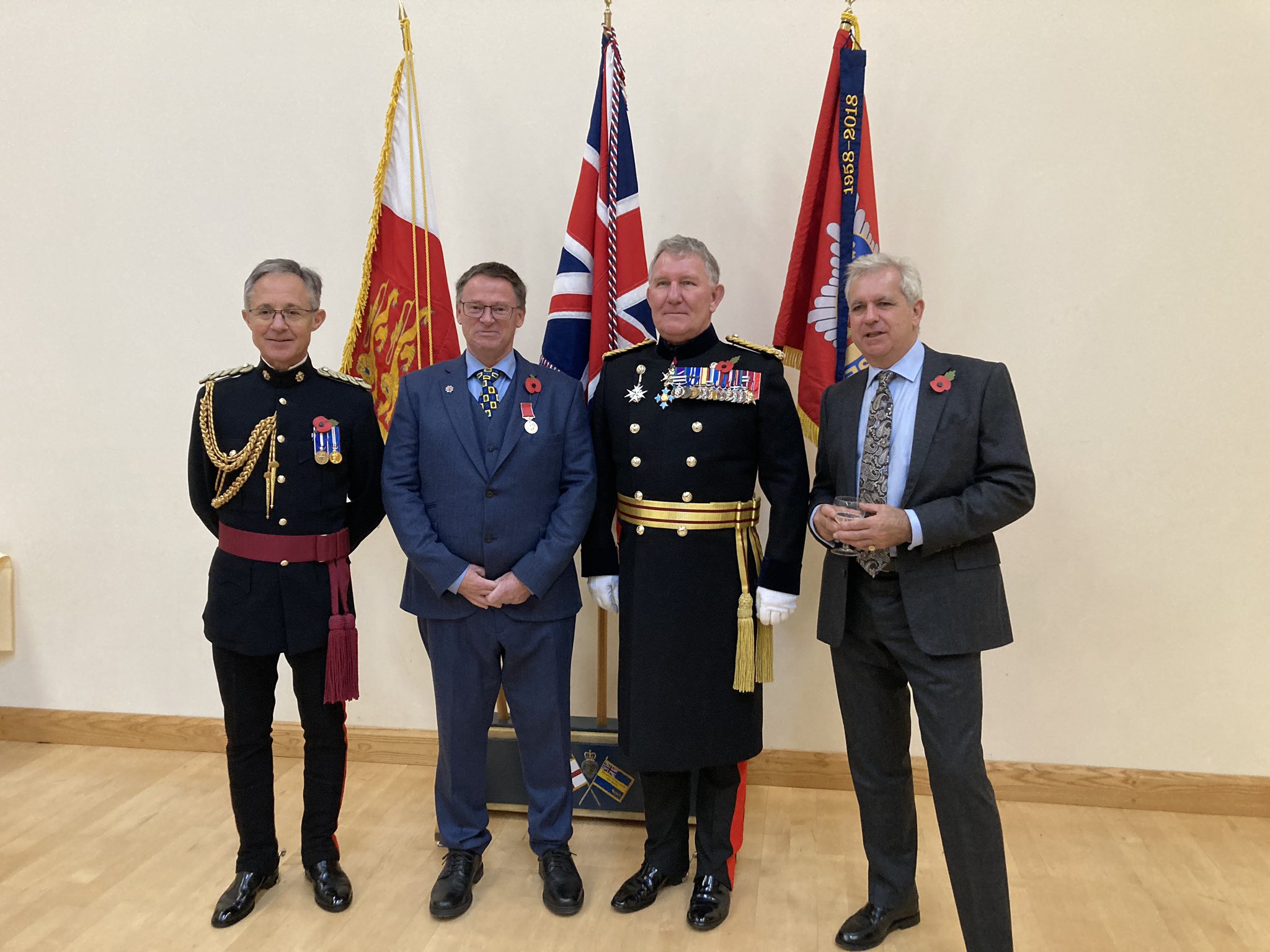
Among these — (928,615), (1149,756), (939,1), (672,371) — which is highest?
(939,1)

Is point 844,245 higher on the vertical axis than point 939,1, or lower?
lower

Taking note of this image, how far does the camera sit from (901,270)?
2.01m

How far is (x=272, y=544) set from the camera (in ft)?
7.43

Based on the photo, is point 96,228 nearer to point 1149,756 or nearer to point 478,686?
point 478,686

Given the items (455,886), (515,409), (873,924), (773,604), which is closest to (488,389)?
(515,409)

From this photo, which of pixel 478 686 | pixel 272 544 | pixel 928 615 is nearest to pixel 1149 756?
pixel 928 615

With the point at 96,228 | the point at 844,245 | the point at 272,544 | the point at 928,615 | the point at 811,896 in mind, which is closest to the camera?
the point at 928,615

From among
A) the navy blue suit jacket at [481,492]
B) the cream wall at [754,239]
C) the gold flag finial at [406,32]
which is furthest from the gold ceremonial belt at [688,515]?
the gold flag finial at [406,32]

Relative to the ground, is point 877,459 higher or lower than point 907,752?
higher

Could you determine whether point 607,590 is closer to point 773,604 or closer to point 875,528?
point 773,604

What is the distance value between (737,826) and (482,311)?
1.55m

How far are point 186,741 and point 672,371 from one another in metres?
2.43

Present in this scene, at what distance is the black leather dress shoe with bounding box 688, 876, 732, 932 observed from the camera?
228 cm

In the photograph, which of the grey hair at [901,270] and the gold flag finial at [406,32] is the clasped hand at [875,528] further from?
the gold flag finial at [406,32]
